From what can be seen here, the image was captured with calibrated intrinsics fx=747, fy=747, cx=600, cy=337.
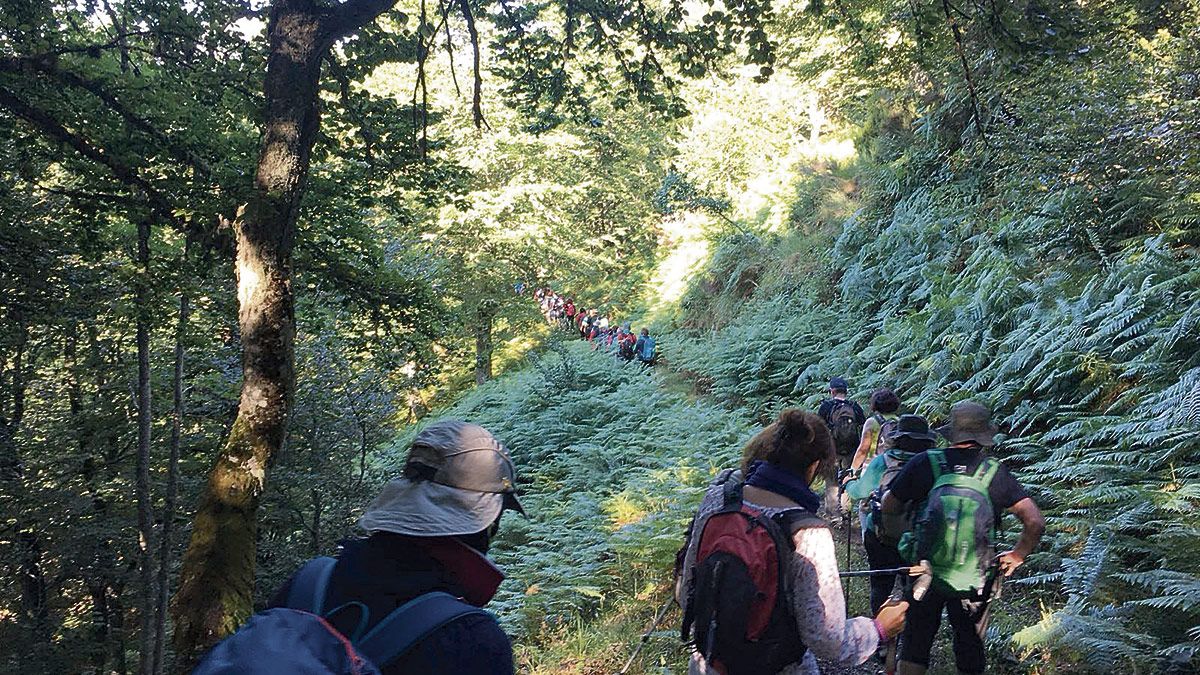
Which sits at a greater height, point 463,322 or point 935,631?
point 463,322

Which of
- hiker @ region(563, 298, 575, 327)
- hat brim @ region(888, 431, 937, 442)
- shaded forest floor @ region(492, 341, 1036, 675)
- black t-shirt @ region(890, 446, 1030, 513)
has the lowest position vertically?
shaded forest floor @ region(492, 341, 1036, 675)

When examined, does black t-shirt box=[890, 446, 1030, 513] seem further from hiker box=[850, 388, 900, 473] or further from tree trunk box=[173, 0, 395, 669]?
tree trunk box=[173, 0, 395, 669]

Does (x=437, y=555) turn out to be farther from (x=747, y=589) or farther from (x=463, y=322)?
(x=463, y=322)

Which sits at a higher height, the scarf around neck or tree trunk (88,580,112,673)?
the scarf around neck

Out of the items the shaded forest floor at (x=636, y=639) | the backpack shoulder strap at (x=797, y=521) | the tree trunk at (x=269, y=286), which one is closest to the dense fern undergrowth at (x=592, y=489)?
the shaded forest floor at (x=636, y=639)

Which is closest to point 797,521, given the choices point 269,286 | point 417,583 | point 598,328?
point 417,583

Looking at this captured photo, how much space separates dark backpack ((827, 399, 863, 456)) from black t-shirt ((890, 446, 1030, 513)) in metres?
3.99

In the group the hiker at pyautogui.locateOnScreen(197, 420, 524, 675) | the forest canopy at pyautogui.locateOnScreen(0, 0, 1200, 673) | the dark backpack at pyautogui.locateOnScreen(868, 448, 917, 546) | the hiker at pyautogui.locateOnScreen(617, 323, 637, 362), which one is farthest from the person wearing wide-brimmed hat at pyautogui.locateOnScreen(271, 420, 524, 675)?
the hiker at pyautogui.locateOnScreen(617, 323, 637, 362)

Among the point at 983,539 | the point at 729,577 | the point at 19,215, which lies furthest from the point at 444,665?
the point at 19,215

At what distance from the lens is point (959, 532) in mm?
3648

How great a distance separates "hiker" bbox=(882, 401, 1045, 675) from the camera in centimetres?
365

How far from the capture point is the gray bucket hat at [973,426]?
3.75 m

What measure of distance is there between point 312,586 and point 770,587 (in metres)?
1.51

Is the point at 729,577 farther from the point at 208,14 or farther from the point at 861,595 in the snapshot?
the point at 208,14
